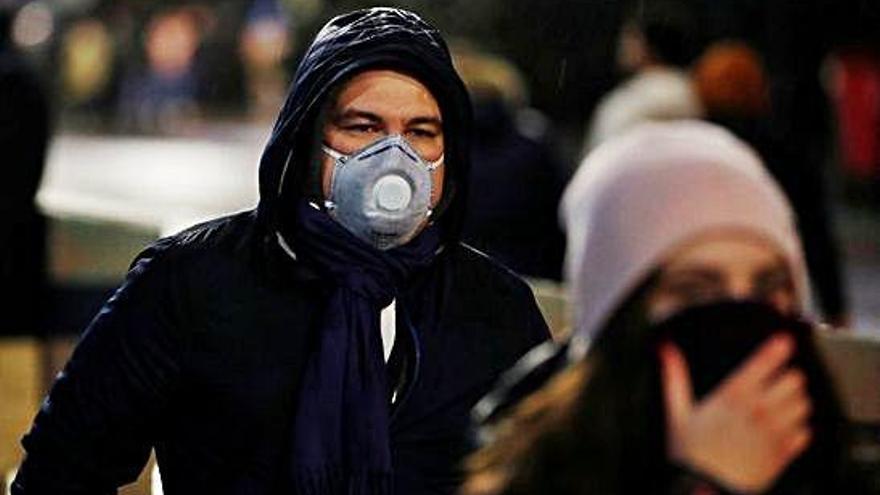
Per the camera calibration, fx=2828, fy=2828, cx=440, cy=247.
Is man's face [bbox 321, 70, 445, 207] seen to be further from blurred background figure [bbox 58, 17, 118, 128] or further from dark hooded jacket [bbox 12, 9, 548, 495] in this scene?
blurred background figure [bbox 58, 17, 118, 128]

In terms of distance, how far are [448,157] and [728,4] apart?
736 inches

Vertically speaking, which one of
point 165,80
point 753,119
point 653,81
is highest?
point 753,119

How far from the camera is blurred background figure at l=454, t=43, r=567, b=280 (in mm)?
8273

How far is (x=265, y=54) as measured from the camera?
36.3 metres

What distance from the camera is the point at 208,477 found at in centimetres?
402

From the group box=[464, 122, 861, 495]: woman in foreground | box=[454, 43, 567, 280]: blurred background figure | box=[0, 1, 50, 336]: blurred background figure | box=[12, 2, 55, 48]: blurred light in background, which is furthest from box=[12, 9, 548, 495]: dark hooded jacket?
box=[12, 2, 55, 48]: blurred light in background

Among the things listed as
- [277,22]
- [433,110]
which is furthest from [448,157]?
[277,22]

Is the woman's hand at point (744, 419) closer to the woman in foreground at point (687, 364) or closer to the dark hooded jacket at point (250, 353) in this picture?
the woman in foreground at point (687, 364)

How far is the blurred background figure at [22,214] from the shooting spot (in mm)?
8594

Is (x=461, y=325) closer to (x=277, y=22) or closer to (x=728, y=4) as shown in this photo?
(x=728, y=4)

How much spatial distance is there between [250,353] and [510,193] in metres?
4.29

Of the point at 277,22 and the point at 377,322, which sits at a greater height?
the point at 377,322

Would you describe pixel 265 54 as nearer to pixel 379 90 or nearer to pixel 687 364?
pixel 379 90

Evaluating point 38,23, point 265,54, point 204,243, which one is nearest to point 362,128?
point 204,243
